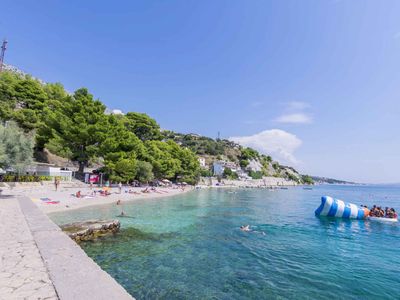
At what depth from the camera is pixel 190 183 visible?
77.1 meters

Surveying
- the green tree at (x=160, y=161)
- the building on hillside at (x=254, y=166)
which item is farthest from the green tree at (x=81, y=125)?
the building on hillside at (x=254, y=166)

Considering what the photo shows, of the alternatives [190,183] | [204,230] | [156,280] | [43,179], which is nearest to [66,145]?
[43,179]

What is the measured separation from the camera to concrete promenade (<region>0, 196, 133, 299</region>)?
434 centimetres

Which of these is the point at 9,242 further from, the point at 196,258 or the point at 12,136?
the point at 12,136

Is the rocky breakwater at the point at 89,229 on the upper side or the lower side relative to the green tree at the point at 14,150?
lower

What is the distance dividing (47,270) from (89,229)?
8.21 metres

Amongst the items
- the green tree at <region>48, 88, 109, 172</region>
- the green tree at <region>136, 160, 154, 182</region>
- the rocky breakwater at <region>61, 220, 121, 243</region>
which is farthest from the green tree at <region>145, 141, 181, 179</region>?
the rocky breakwater at <region>61, 220, 121, 243</region>

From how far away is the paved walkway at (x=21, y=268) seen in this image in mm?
4402

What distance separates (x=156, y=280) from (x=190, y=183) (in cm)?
6905

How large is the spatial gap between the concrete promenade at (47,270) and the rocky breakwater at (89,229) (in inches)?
148

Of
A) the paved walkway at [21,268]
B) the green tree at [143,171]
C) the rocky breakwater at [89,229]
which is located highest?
the green tree at [143,171]

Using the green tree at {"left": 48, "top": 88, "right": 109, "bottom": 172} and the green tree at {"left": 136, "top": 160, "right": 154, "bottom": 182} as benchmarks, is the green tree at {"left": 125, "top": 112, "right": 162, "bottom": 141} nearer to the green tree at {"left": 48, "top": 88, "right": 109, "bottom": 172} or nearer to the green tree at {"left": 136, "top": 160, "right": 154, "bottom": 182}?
the green tree at {"left": 136, "top": 160, "right": 154, "bottom": 182}

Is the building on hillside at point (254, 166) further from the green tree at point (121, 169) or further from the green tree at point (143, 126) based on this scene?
the green tree at point (121, 169)

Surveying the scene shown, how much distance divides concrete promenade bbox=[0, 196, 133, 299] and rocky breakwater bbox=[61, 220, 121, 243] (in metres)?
3.76
